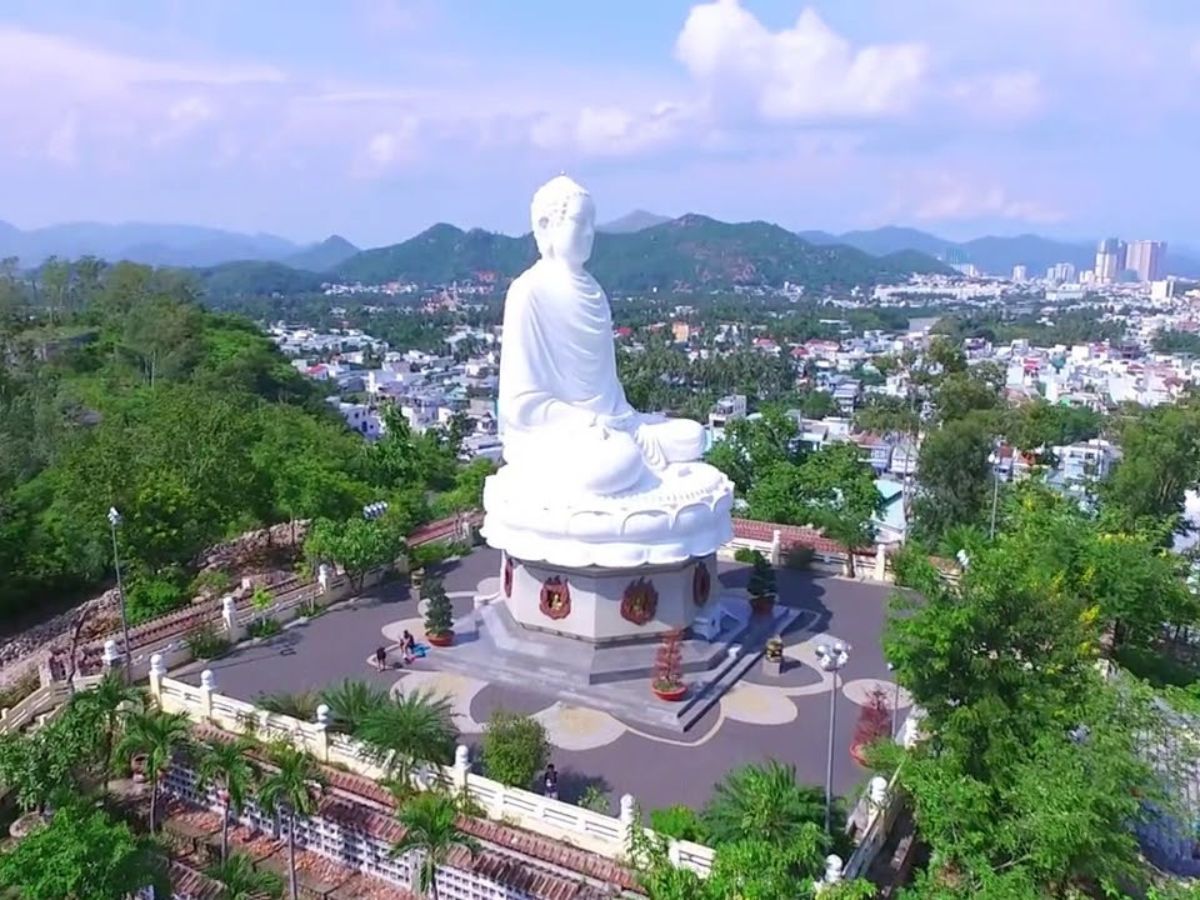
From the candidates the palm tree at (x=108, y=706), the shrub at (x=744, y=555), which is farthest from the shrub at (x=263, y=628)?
the shrub at (x=744, y=555)

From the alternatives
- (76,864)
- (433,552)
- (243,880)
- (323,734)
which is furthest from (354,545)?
(76,864)

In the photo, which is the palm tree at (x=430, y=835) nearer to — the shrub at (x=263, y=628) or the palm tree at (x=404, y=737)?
the palm tree at (x=404, y=737)

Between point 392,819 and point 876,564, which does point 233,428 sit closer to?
point 392,819

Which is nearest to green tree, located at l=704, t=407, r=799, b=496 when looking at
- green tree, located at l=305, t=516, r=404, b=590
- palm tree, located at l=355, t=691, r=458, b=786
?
green tree, located at l=305, t=516, r=404, b=590

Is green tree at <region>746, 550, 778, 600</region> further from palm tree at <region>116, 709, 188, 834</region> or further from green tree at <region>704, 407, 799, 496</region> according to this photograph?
palm tree at <region>116, 709, 188, 834</region>

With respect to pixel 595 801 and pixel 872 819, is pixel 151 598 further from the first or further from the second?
pixel 872 819

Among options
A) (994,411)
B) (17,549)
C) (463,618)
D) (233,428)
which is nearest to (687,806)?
(463,618)
